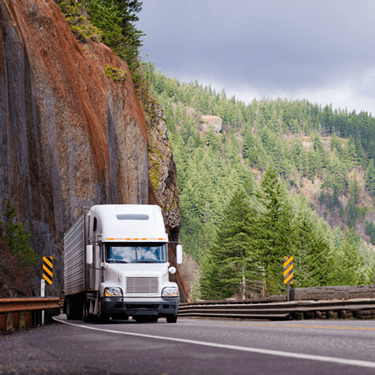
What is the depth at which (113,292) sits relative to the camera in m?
16.0

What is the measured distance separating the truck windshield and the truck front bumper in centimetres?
117

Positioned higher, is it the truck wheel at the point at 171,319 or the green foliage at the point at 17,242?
the green foliage at the point at 17,242

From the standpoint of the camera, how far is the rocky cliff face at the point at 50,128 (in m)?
31.2

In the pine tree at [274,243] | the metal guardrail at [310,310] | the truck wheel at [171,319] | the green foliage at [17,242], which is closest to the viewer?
the metal guardrail at [310,310]

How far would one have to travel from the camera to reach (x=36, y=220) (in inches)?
1271

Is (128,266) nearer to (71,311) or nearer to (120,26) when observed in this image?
(71,311)

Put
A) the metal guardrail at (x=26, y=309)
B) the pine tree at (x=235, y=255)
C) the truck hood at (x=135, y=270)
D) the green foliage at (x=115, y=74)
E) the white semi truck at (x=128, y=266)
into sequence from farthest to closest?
the pine tree at (x=235, y=255)
the green foliage at (x=115, y=74)
the truck hood at (x=135, y=270)
the white semi truck at (x=128, y=266)
the metal guardrail at (x=26, y=309)

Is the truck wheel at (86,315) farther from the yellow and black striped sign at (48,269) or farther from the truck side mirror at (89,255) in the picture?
the yellow and black striped sign at (48,269)

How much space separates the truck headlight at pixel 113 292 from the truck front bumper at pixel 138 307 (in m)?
0.09

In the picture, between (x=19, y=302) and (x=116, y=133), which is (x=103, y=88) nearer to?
(x=116, y=133)

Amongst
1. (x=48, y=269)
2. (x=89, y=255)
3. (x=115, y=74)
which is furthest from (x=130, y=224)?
(x=115, y=74)

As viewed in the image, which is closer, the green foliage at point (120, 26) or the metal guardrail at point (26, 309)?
the metal guardrail at point (26, 309)

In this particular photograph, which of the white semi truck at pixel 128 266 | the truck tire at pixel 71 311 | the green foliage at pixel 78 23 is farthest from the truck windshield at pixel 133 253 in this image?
the green foliage at pixel 78 23

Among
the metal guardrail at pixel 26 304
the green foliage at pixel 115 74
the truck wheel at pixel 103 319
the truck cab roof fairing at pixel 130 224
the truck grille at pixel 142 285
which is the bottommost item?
the truck wheel at pixel 103 319
